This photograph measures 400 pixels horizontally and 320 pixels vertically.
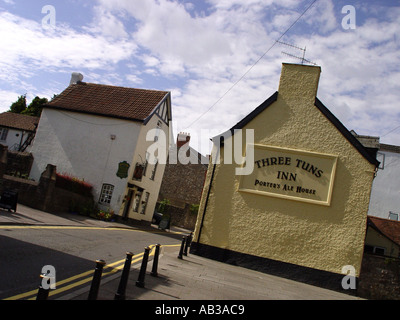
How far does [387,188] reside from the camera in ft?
106

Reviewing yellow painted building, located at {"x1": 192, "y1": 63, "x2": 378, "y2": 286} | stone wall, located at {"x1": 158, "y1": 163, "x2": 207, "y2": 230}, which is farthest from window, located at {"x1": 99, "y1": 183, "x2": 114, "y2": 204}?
stone wall, located at {"x1": 158, "y1": 163, "x2": 207, "y2": 230}

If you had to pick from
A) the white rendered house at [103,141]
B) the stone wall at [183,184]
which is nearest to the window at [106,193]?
the white rendered house at [103,141]

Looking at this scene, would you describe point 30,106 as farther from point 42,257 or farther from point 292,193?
point 42,257

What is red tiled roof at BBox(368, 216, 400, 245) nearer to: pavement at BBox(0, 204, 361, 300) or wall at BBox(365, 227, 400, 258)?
wall at BBox(365, 227, 400, 258)

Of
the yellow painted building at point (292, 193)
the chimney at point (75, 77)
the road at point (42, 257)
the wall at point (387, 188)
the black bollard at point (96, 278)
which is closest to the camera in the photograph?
the black bollard at point (96, 278)

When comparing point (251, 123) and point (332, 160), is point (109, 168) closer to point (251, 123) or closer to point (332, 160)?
point (251, 123)

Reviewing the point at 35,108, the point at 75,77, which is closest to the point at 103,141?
the point at 75,77

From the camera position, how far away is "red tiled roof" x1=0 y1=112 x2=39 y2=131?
47062 millimetres

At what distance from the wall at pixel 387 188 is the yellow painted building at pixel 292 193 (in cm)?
2095

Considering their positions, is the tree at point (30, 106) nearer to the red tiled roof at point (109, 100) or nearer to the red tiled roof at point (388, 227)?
the red tiled roof at point (109, 100)

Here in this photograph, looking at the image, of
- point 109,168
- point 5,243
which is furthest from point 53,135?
point 5,243

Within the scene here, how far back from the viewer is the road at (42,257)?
6270 millimetres

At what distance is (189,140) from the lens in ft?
135
